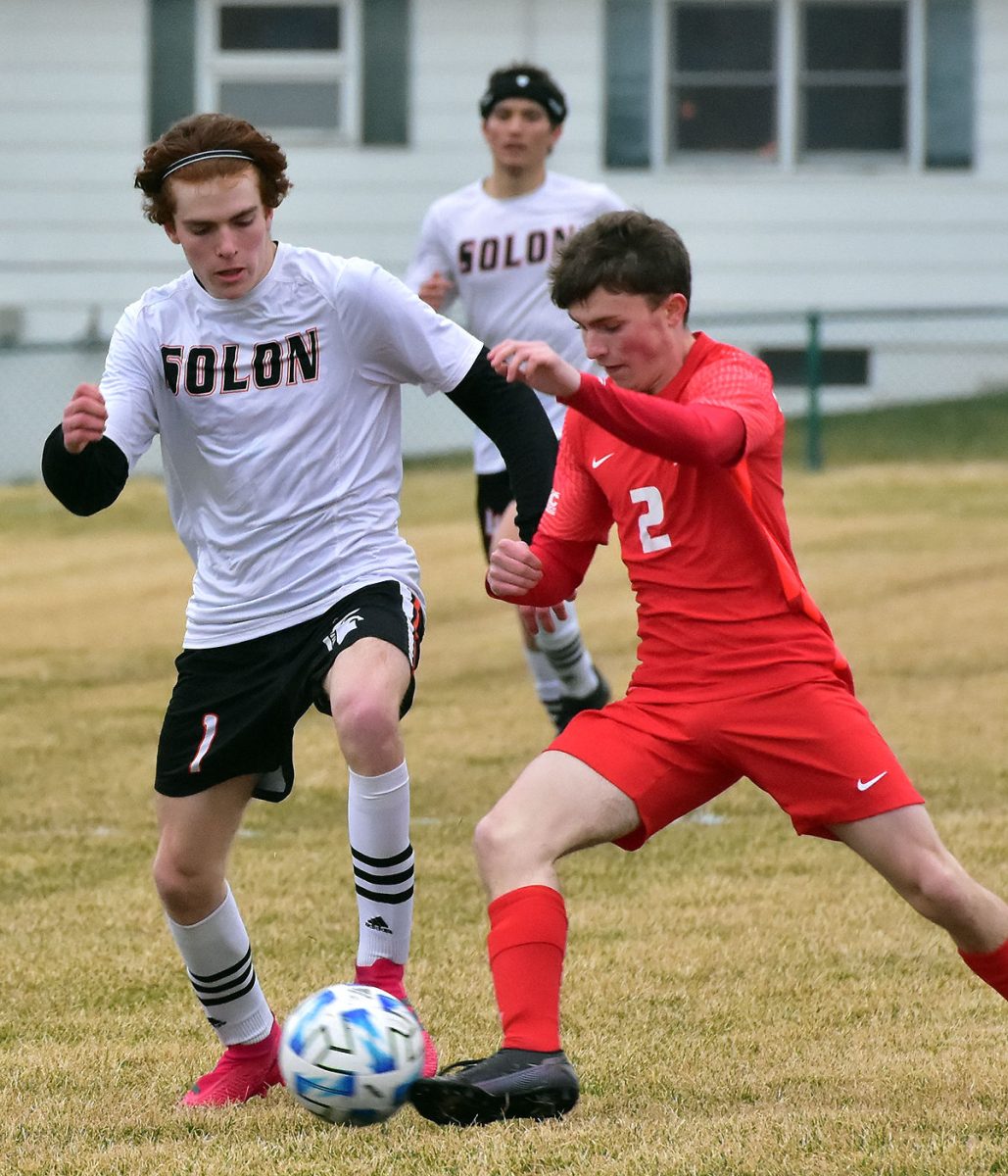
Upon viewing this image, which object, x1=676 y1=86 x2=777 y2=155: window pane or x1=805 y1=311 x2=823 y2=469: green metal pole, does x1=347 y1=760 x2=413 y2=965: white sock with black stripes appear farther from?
x1=676 y1=86 x2=777 y2=155: window pane

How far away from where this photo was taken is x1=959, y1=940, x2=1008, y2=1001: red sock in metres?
4.01

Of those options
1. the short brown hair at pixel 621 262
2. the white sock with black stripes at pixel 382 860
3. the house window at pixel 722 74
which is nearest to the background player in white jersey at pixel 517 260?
the white sock with black stripes at pixel 382 860

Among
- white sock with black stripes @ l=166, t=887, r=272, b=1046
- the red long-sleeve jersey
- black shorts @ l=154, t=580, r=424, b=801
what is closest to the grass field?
white sock with black stripes @ l=166, t=887, r=272, b=1046

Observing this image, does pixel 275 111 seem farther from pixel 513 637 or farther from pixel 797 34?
pixel 513 637

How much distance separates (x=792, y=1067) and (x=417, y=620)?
1.29 m

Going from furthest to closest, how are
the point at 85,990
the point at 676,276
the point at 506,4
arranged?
the point at 506,4
the point at 85,990
the point at 676,276

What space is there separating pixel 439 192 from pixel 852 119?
3953 mm

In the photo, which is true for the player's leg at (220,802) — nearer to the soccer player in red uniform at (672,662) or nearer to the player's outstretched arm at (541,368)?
the soccer player in red uniform at (672,662)

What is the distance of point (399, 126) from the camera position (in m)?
18.1

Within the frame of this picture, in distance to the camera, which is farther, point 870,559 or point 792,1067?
point 870,559

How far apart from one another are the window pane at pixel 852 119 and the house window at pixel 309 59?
3.82 metres

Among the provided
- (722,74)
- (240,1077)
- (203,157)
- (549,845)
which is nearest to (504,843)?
(549,845)

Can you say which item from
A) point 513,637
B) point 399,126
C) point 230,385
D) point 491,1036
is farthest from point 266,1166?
point 399,126

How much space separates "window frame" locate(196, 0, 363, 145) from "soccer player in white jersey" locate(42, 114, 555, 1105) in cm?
1381
